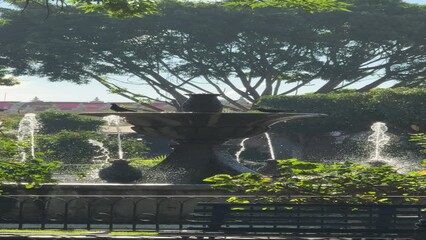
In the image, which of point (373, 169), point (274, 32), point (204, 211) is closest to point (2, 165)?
point (204, 211)

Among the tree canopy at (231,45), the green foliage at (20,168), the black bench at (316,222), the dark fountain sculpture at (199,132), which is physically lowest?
the black bench at (316,222)

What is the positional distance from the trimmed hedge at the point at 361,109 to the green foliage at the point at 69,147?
8809mm

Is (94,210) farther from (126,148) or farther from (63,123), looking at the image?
(63,123)

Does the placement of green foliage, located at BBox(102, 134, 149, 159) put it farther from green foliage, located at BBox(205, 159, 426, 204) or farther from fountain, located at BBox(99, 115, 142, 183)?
green foliage, located at BBox(205, 159, 426, 204)

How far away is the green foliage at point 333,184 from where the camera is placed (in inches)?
395

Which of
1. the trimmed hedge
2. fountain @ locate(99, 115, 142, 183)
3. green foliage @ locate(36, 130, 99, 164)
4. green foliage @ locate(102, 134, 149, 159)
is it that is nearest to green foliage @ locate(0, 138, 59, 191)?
fountain @ locate(99, 115, 142, 183)

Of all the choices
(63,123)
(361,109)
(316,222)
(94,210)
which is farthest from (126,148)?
(316,222)

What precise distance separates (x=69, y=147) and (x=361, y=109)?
1201 cm

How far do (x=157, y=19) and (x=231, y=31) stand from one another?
379cm

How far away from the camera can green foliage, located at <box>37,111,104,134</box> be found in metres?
42.8

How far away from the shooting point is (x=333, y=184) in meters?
10.1

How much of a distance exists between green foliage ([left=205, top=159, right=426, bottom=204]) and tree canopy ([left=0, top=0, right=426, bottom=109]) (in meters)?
33.4

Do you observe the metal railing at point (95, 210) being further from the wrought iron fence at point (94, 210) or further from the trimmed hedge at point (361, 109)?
the trimmed hedge at point (361, 109)

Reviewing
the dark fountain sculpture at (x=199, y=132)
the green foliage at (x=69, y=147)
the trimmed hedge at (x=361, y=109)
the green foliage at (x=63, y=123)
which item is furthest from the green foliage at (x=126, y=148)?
the dark fountain sculpture at (x=199, y=132)
